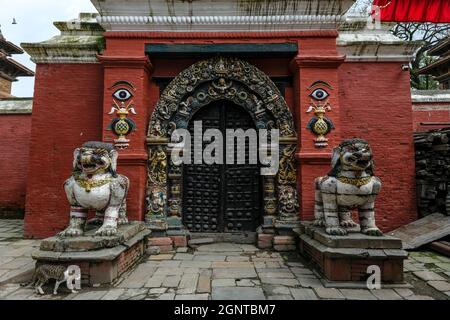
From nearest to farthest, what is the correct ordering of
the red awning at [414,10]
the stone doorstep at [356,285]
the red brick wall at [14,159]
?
the stone doorstep at [356,285], the red awning at [414,10], the red brick wall at [14,159]

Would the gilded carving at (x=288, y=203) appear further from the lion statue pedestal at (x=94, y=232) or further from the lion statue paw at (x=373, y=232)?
the lion statue pedestal at (x=94, y=232)

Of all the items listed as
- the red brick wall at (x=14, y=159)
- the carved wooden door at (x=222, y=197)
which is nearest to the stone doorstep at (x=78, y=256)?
the carved wooden door at (x=222, y=197)

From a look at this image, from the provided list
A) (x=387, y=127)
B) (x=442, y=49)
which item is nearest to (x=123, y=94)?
(x=387, y=127)

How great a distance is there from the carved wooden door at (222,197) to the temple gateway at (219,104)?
0.02 meters

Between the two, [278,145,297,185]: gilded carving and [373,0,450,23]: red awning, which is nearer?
[278,145,297,185]: gilded carving

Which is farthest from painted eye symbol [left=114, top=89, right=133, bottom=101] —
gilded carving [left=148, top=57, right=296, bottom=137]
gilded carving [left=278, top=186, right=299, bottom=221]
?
gilded carving [left=278, top=186, right=299, bottom=221]

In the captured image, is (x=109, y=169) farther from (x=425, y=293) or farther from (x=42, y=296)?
(x=425, y=293)

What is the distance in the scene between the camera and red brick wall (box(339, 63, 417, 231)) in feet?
20.2

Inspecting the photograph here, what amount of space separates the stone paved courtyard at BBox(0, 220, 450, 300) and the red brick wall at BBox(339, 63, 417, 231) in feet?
4.18

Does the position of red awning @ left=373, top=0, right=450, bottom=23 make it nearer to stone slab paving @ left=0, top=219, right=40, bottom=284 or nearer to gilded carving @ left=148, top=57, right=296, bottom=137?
gilded carving @ left=148, top=57, right=296, bottom=137

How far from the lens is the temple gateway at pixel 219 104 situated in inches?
220

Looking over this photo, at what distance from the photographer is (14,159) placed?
9.02m

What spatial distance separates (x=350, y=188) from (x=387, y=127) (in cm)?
291
